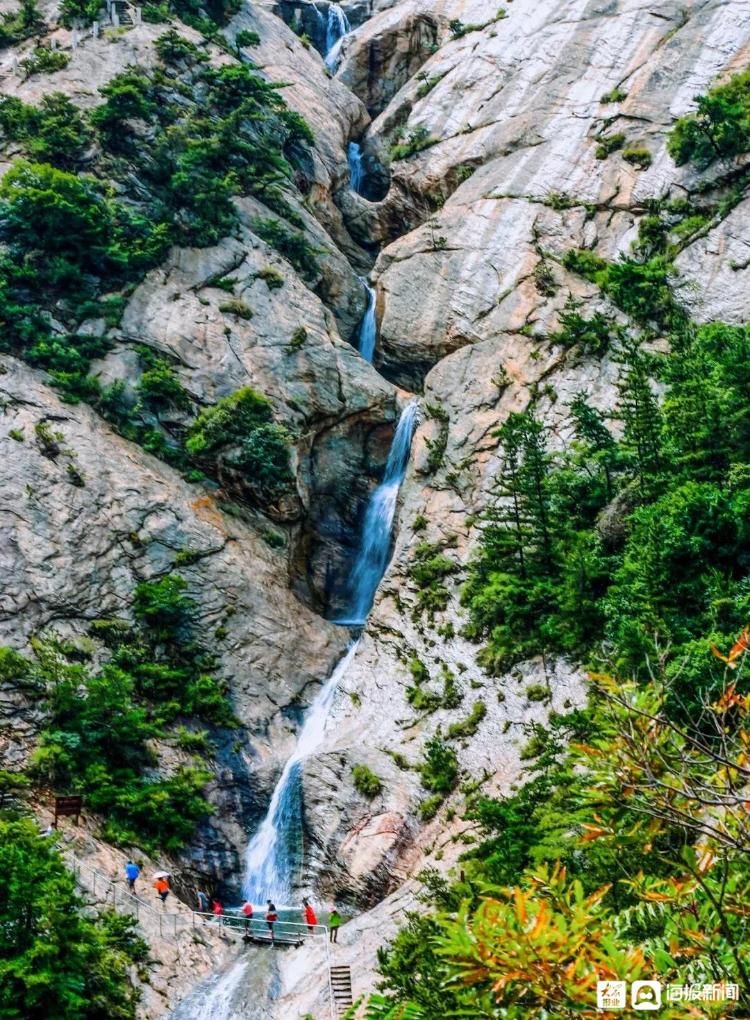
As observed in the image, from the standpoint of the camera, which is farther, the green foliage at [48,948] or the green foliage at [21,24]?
the green foliage at [21,24]

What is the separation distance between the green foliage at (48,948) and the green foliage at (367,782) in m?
6.81

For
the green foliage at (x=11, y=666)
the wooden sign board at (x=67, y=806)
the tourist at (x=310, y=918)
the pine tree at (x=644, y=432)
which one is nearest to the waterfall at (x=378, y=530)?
the pine tree at (x=644, y=432)

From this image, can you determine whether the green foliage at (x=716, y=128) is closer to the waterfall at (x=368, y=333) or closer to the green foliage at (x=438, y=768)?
the waterfall at (x=368, y=333)

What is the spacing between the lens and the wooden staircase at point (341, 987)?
60.3 feet

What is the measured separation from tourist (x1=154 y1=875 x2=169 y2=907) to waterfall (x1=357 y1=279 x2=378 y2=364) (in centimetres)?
2281

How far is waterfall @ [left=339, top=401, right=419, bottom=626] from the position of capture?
32625 mm

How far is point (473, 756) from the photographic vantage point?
76.9 feet

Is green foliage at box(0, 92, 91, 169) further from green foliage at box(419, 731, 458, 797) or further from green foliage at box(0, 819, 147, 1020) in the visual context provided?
green foliage at box(419, 731, 458, 797)

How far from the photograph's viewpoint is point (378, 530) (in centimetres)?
3331

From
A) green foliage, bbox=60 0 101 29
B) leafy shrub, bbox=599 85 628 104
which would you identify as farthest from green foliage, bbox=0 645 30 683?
leafy shrub, bbox=599 85 628 104

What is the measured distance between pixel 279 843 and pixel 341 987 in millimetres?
6307

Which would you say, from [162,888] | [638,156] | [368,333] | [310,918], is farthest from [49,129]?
[310,918]

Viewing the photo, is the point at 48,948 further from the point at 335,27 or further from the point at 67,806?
the point at 335,27

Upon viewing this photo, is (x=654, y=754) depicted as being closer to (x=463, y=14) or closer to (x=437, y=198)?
(x=437, y=198)
